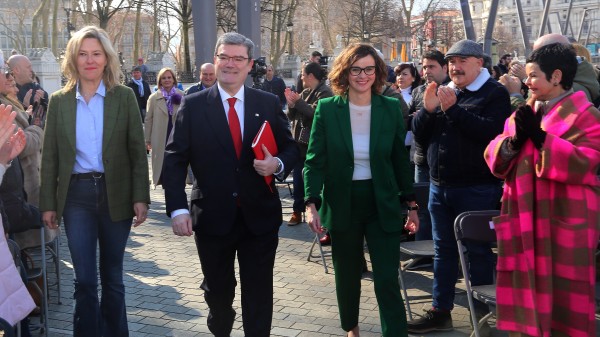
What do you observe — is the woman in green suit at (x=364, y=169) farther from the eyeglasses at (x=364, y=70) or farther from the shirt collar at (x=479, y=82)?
the shirt collar at (x=479, y=82)

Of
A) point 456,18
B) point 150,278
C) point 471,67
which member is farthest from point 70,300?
point 456,18

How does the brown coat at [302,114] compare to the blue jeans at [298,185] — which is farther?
the blue jeans at [298,185]

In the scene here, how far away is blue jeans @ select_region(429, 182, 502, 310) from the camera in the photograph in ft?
17.5

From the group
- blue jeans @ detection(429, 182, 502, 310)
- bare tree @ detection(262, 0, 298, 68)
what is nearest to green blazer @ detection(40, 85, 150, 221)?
blue jeans @ detection(429, 182, 502, 310)

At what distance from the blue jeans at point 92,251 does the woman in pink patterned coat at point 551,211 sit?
7.51ft

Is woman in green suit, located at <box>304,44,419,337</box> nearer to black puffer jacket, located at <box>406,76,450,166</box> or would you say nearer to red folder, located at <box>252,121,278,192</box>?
red folder, located at <box>252,121,278,192</box>

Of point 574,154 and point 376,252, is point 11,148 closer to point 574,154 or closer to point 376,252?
point 376,252

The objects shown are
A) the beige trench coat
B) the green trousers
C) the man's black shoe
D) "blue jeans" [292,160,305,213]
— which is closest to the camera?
the green trousers

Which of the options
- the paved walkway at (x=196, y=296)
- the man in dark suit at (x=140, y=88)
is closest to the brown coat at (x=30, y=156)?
the paved walkway at (x=196, y=296)

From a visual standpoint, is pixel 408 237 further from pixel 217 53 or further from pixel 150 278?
pixel 217 53

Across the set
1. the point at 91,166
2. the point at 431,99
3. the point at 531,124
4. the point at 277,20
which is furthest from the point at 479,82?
the point at 277,20

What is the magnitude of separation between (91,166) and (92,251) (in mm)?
514

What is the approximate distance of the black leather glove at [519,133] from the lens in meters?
4.08

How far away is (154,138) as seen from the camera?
36.9 ft
